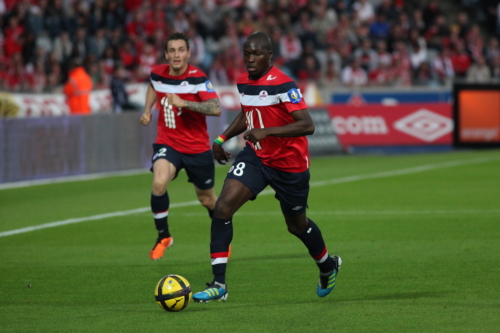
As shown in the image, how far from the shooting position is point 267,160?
23.4 feet

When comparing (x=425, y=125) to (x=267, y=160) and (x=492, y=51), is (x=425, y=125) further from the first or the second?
(x=267, y=160)

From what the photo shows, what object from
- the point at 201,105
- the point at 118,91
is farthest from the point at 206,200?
the point at 118,91

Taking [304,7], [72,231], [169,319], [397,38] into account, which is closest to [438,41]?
[397,38]

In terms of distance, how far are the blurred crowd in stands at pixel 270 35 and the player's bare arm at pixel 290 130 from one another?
53.2 feet

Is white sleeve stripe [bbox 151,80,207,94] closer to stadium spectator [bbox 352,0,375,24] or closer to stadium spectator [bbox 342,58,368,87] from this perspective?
stadium spectator [bbox 342,58,368,87]

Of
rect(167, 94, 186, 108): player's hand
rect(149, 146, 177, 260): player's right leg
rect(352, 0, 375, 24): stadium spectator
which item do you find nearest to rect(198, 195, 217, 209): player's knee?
rect(149, 146, 177, 260): player's right leg

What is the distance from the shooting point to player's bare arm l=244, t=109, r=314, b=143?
6.76m

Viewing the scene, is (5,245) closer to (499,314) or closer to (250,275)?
(250,275)

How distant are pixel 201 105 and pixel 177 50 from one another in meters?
0.73

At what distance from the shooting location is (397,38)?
94.9 feet

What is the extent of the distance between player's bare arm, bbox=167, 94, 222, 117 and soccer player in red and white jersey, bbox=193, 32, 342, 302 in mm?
1567

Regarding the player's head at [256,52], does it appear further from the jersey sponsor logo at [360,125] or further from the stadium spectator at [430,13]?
the stadium spectator at [430,13]

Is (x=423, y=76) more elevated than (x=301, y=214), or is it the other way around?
(x=423, y=76)

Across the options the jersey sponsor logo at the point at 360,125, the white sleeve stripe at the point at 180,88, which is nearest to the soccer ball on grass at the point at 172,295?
the white sleeve stripe at the point at 180,88
